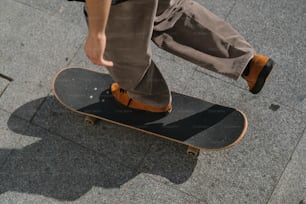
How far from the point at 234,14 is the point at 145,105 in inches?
50.7

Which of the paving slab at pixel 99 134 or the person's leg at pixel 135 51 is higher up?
the person's leg at pixel 135 51


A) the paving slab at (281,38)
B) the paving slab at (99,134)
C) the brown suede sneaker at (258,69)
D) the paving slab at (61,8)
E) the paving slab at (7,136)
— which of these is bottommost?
the paving slab at (7,136)

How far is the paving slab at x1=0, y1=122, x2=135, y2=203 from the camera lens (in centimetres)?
310

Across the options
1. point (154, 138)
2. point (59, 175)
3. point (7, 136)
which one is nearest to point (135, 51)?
point (154, 138)

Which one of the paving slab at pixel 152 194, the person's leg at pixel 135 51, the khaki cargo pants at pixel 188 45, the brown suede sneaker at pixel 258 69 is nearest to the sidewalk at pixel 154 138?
the paving slab at pixel 152 194

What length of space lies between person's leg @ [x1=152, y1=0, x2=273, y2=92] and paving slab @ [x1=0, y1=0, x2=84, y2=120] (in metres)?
1.28

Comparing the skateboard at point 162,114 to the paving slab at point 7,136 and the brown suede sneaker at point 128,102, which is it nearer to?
the brown suede sneaker at point 128,102

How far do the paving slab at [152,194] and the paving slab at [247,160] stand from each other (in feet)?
0.15

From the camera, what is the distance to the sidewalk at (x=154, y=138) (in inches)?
122

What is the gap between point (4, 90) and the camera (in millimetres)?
3514

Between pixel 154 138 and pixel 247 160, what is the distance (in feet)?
2.45

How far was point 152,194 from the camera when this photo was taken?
3.09m

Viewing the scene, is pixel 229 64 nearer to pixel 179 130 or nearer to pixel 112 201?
pixel 179 130

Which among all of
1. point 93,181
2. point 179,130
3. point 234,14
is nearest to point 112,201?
point 93,181
